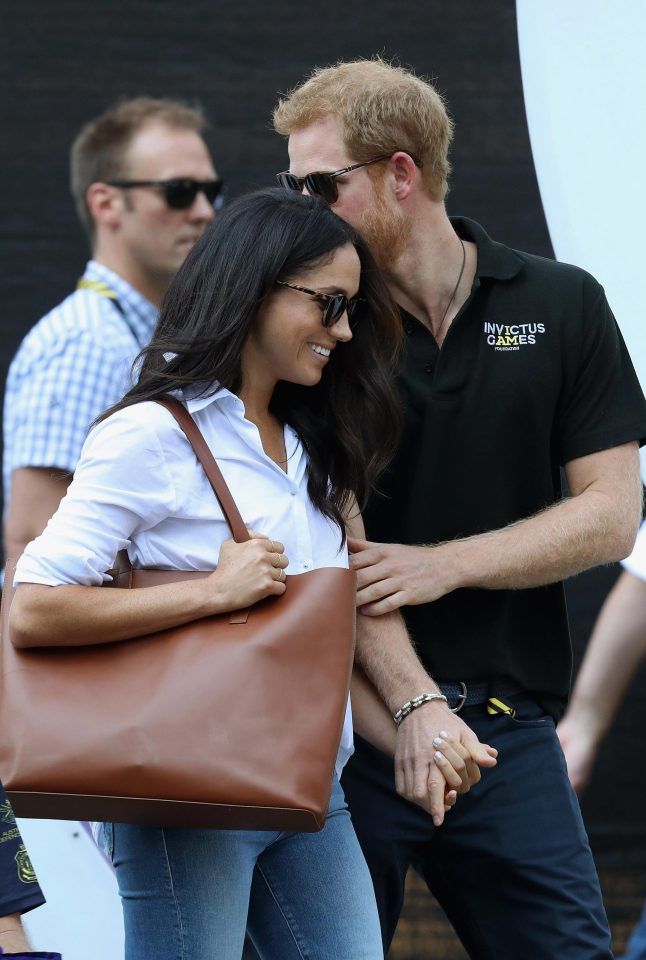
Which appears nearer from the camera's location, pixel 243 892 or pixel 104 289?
pixel 243 892

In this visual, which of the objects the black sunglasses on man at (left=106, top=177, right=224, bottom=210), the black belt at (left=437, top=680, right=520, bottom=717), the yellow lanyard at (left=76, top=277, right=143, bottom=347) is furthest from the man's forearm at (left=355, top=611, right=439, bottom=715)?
the black sunglasses on man at (left=106, top=177, right=224, bottom=210)

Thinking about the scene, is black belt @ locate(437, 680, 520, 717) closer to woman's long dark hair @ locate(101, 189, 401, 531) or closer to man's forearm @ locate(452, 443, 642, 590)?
man's forearm @ locate(452, 443, 642, 590)

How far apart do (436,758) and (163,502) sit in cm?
59

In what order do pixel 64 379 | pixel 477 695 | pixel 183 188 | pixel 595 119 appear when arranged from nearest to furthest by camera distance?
pixel 477 695
pixel 595 119
pixel 64 379
pixel 183 188

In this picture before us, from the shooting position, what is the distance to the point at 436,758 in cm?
210

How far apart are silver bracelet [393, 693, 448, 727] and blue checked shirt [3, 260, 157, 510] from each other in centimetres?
125

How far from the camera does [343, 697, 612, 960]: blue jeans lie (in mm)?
2340

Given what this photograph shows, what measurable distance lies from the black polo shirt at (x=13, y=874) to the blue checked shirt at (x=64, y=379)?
4.80 feet

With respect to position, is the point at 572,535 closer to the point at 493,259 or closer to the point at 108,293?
the point at 493,259

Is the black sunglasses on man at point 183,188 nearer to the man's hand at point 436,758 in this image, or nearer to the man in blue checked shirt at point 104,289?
the man in blue checked shirt at point 104,289

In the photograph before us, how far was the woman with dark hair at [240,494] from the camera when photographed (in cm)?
185

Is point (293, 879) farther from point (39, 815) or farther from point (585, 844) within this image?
point (585, 844)

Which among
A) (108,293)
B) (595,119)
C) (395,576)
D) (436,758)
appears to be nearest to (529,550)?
(395,576)

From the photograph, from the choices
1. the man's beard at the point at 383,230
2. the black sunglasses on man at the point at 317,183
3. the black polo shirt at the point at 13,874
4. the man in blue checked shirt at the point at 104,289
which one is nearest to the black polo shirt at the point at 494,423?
the man's beard at the point at 383,230
